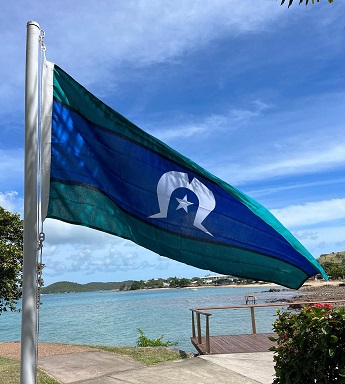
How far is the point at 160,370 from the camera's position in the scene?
934 cm

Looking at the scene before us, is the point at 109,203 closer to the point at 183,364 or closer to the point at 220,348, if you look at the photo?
the point at 183,364

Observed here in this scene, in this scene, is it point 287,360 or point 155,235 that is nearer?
point 155,235

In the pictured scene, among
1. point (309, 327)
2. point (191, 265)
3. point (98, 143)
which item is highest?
point (98, 143)

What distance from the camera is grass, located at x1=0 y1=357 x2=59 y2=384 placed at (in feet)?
28.3

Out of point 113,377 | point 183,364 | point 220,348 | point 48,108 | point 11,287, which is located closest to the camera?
point 48,108

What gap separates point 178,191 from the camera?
4.55 m

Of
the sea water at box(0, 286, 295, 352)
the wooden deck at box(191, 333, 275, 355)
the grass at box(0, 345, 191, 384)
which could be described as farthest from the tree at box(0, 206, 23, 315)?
the sea water at box(0, 286, 295, 352)

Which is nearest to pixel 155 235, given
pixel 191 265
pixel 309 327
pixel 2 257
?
pixel 191 265

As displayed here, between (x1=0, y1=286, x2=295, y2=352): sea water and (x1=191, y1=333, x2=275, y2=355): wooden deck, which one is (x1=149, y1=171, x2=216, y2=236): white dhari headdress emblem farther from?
(x1=0, y1=286, x2=295, y2=352): sea water

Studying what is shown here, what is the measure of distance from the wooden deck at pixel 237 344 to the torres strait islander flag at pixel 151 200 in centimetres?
823

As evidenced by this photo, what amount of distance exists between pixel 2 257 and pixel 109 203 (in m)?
9.83

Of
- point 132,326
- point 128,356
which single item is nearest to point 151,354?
point 128,356

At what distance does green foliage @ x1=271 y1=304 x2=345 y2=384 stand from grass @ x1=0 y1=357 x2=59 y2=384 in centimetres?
472

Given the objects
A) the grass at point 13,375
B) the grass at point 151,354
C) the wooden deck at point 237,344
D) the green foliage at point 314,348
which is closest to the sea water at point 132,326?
the wooden deck at point 237,344
